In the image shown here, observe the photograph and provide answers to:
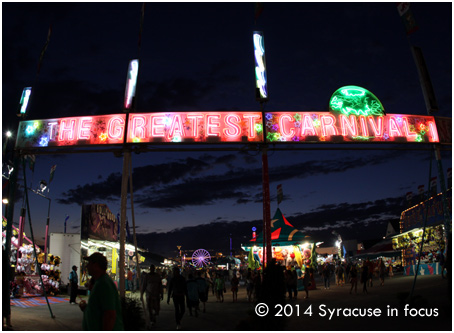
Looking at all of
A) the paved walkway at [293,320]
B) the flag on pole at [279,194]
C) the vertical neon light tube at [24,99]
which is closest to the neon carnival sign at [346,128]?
the paved walkway at [293,320]

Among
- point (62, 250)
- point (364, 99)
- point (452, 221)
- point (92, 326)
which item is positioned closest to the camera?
point (92, 326)

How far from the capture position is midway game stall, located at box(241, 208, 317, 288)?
2231cm

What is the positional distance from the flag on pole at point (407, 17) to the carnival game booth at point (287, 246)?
13.1 metres

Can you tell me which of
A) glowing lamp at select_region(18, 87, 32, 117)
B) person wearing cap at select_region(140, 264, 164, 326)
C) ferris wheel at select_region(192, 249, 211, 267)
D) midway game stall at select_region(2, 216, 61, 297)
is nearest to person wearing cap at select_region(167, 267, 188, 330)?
person wearing cap at select_region(140, 264, 164, 326)

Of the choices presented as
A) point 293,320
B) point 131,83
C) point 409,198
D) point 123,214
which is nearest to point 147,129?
Answer: point 131,83

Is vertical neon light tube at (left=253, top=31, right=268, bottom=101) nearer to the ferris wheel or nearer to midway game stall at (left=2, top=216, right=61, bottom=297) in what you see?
midway game stall at (left=2, top=216, right=61, bottom=297)

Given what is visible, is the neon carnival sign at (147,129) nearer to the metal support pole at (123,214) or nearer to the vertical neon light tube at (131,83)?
the vertical neon light tube at (131,83)

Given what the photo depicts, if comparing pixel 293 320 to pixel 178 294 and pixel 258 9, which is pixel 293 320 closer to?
pixel 178 294

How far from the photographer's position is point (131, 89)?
11312mm

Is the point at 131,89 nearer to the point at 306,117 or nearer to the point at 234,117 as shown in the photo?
the point at 234,117

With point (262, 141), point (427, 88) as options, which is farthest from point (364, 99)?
point (262, 141)

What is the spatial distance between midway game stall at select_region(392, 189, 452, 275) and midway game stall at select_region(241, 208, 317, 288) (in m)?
6.54

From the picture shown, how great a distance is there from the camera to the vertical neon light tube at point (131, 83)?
11266 mm

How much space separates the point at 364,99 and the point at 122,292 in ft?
31.6
